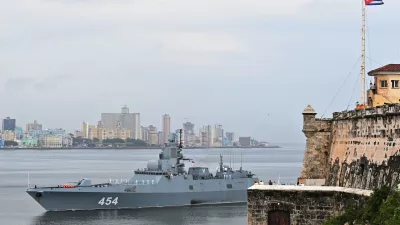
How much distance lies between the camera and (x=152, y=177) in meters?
55.2

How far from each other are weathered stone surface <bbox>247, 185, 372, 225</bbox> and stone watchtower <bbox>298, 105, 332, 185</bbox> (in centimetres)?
380

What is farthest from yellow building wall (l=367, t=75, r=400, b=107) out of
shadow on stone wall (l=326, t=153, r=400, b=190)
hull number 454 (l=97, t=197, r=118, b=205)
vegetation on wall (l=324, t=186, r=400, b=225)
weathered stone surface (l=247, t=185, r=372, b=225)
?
hull number 454 (l=97, t=197, r=118, b=205)

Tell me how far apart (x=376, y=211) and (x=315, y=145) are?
341 inches

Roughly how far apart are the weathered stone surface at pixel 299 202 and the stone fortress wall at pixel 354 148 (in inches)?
31.7

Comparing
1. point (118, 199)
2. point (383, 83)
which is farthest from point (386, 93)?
point (118, 199)

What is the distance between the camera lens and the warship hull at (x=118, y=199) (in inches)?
2074

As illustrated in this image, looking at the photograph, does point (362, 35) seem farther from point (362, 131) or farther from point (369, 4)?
point (362, 131)

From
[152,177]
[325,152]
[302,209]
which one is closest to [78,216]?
[152,177]

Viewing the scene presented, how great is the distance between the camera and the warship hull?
173ft

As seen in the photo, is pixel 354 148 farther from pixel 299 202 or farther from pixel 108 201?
pixel 108 201

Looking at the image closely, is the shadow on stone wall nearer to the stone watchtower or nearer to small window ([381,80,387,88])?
the stone watchtower

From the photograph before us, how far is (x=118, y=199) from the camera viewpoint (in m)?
53.8

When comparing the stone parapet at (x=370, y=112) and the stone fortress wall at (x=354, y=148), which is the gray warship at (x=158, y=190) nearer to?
the stone fortress wall at (x=354, y=148)

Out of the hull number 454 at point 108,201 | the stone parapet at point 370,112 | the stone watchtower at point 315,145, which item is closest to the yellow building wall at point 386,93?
the stone parapet at point 370,112
